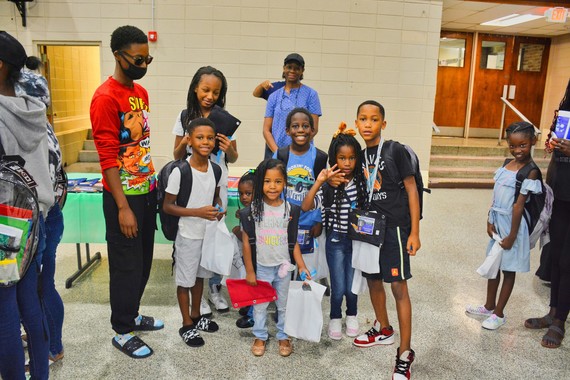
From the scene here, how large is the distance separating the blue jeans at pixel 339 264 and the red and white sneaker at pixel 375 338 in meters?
0.24

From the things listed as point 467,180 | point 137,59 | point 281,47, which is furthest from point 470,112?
point 137,59

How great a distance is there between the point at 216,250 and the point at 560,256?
2150 millimetres

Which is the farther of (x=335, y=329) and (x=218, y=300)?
(x=218, y=300)

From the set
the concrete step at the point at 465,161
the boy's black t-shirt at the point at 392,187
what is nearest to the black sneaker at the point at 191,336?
the boy's black t-shirt at the point at 392,187

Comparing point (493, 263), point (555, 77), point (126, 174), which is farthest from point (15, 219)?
point (555, 77)

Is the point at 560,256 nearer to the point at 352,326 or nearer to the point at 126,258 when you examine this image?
the point at 352,326

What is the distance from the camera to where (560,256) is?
2832 millimetres

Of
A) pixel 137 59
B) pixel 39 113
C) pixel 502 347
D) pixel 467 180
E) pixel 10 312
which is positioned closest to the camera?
pixel 10 312

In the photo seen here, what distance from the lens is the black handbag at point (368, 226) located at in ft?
7.66

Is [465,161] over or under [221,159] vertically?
under

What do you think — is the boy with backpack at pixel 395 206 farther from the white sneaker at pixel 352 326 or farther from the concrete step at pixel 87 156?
the concrete step at pixel 87 156

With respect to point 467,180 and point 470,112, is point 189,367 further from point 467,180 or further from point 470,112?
point 470,112

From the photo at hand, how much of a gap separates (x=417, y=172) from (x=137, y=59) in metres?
1.54

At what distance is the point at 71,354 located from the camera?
2467mm
